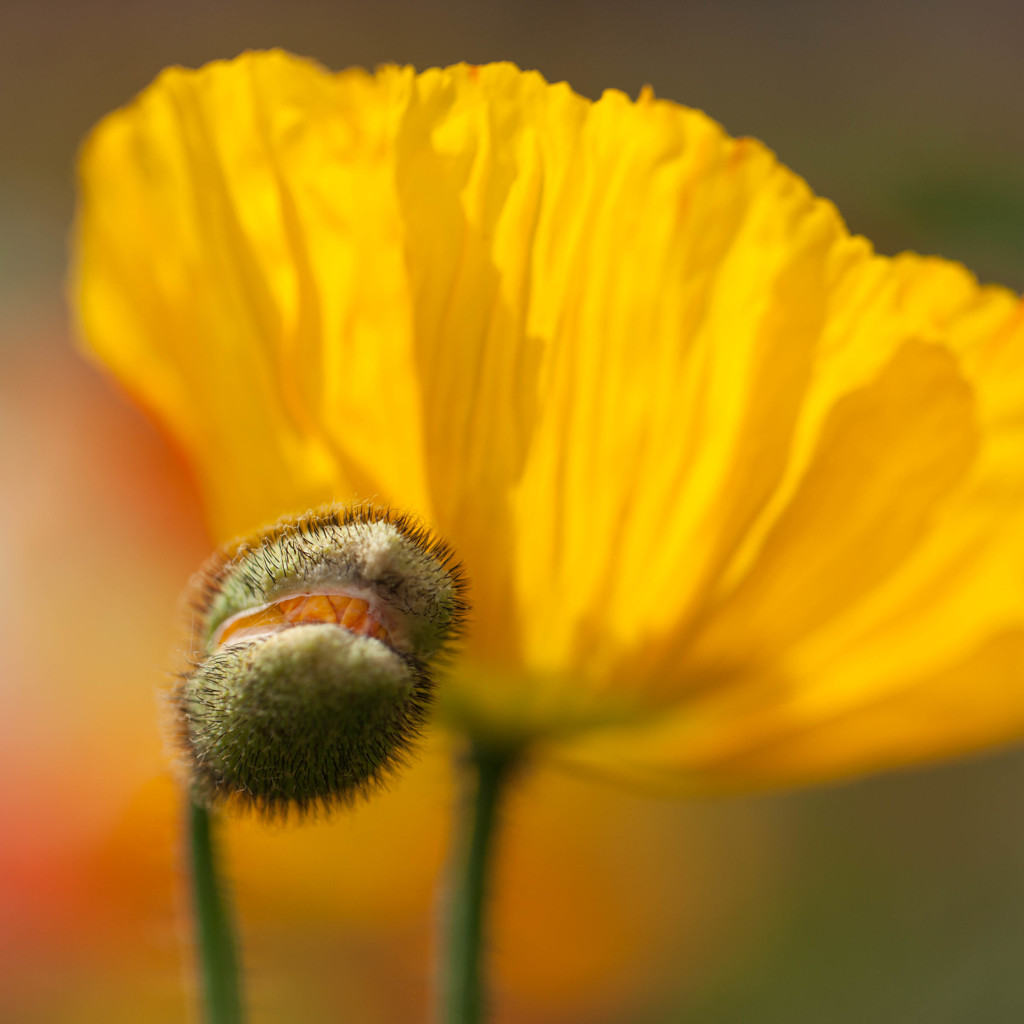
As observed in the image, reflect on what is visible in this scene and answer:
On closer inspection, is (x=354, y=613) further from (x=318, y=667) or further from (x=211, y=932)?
(x=211, y=932)

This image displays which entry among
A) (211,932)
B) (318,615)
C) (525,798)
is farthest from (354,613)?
(525,798)

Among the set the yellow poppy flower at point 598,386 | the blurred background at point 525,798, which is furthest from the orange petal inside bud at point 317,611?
the blurred background at point 525,798

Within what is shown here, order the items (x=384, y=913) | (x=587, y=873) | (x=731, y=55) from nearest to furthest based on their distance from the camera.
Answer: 1. (x=384, y=913)
2. (x=587, y=873)
3. (x=731, y=55)

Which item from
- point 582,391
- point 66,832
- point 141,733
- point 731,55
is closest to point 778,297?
point 582,391

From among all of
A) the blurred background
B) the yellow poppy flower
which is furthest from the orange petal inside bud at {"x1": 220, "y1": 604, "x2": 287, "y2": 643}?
the blurred background

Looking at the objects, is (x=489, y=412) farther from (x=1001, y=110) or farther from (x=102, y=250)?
(x=1001, y=110)

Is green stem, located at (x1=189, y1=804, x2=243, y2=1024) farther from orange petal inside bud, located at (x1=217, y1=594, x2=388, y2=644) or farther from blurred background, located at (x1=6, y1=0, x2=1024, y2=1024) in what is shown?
blurred background, located at (x1=6, y1=0, x2=1024, y2=1024)

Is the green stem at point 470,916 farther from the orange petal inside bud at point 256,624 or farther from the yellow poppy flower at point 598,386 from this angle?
the orange petal inside bud at point 256,624
